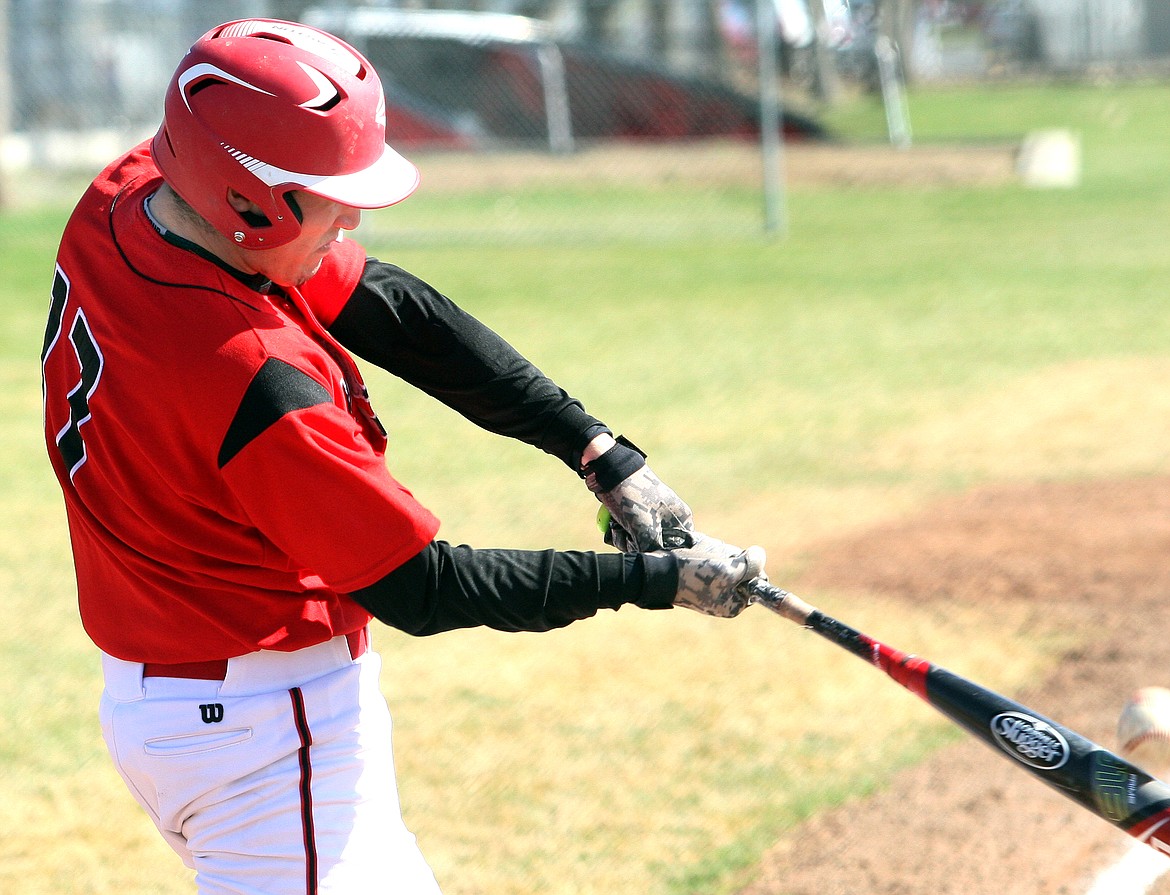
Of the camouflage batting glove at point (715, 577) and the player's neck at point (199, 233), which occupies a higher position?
the player's neck at point (199, 233)

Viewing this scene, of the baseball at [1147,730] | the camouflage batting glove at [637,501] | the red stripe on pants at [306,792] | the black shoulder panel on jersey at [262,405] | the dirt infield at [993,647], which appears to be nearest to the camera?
the black shoulder panel on jersey at [262,405]

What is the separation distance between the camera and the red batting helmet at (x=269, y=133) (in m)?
2.30

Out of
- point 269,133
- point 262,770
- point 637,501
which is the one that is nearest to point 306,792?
point 262,770

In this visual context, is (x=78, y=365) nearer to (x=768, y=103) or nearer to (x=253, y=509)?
(x=253, y=509)

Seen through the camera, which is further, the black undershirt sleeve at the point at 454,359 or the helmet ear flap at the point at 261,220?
the black undershirt sleeve at the point at 454,359

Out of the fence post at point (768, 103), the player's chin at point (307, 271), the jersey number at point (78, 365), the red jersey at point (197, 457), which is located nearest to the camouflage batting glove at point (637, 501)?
the red jersey at point (197, 457)

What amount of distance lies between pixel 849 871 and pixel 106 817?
7.23 ft

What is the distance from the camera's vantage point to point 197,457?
2.29 m

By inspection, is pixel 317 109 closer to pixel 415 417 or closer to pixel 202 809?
pixel 202 809

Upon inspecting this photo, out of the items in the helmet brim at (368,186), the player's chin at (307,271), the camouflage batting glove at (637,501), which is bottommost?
the camouflage batting glove at (637,501)

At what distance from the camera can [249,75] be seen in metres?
2.31

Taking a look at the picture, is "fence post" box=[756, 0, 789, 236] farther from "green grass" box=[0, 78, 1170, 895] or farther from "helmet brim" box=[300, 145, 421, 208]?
"helmet brim" box=[300, 145, 421, 208]

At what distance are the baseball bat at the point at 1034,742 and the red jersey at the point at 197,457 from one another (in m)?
0.85

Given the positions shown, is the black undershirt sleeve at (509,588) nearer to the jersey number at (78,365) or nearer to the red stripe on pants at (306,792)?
the red stripe on pants at (306,792)
